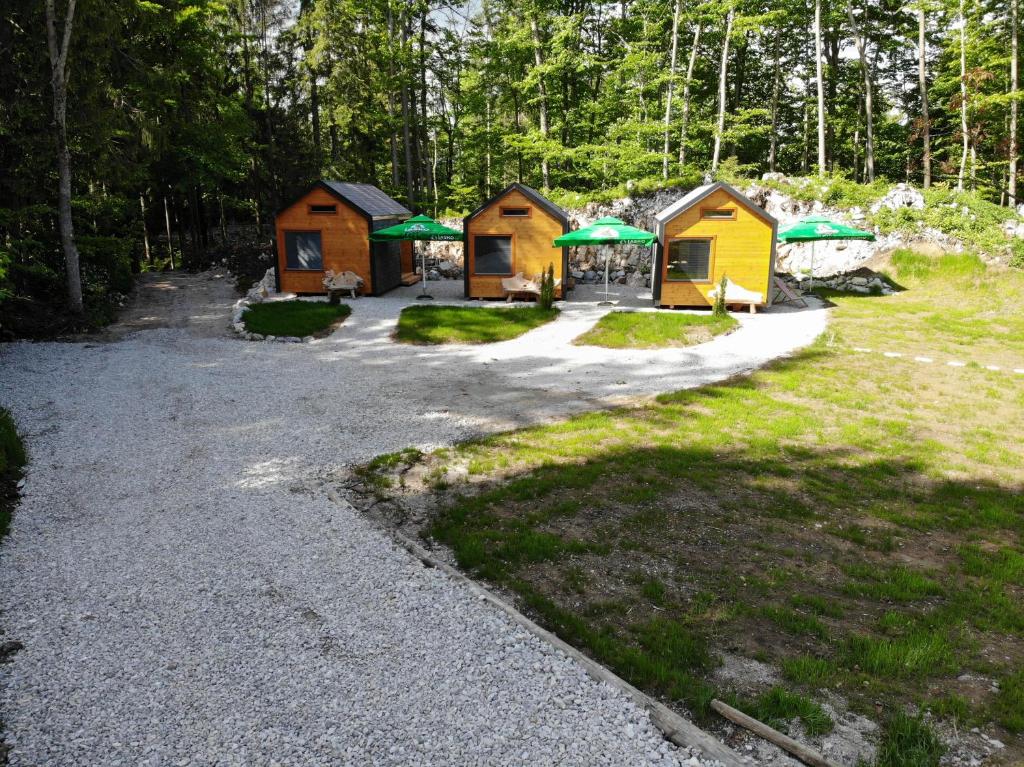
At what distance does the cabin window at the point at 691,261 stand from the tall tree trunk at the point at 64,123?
57.9 ft

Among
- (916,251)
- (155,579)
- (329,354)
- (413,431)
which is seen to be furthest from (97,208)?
Result: (916,251)

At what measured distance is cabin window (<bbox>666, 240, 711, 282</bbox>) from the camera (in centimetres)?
2030

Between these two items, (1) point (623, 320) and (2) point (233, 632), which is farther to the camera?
(1) point (623, 320)

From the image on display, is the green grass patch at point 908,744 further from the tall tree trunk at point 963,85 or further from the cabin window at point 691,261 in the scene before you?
the tall tree trunk at point 963,85

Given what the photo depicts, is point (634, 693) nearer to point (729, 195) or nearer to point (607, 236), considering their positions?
point (607, 236)

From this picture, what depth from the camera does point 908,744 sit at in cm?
394

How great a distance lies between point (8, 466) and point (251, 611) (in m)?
5.35

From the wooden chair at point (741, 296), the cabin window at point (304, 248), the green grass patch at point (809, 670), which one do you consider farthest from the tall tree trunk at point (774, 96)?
the green grass patch at point (809, 670)

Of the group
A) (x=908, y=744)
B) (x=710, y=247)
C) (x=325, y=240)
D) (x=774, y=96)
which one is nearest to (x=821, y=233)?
(x=710, y=247)

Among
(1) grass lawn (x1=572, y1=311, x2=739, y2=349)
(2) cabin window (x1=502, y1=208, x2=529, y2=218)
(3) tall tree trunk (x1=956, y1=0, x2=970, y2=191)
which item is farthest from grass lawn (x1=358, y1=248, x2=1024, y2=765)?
(3) tall tree trunk (x1=956, y1=0, x2=970, y2=191)

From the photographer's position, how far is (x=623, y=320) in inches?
706

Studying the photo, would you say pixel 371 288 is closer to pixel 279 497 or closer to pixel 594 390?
pixel 594 390

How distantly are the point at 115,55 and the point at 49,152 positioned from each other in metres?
3.89

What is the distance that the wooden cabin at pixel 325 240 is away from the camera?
21906 millimetres
